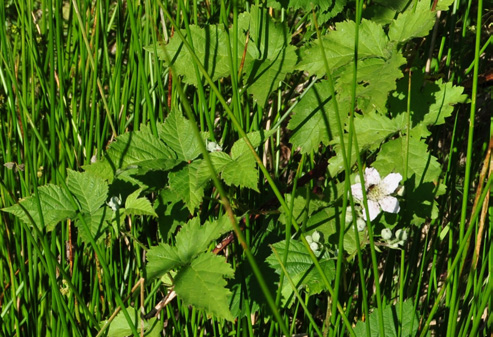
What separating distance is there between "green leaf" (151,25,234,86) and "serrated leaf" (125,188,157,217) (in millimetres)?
269

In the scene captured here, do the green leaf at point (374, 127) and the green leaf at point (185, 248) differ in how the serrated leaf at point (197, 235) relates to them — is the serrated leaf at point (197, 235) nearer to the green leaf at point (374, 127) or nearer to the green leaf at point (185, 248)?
the green leaf at point (185, 248)

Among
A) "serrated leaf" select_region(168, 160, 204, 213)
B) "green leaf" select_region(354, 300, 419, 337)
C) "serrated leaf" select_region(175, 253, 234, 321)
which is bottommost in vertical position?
"green leaf" select_region(354, 300, 419, 337)

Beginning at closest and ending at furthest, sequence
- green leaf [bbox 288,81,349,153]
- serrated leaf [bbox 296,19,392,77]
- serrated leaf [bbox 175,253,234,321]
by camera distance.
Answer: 1. serrated leaf [bbox 175,253,234,321]
2. serrated leaf [bbox 296,19,392,77]
3. green leaf [bbox 288,81,349,153]

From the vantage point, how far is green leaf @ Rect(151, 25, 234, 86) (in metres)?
1.13

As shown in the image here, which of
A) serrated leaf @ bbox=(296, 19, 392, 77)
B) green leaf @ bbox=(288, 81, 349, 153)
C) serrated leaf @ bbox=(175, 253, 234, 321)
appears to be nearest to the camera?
serrated leaf @ bbox=(175, 253, 234, 321)

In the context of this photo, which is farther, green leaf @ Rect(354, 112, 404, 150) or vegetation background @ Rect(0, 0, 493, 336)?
green leaf @ Rect(354, 112, 404, 150)

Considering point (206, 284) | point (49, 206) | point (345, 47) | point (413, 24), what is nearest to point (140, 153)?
point (49, 206)

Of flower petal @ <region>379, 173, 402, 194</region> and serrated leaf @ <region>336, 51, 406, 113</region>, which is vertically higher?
serrated leaf @ <region>336, 51, 406, 113</region>

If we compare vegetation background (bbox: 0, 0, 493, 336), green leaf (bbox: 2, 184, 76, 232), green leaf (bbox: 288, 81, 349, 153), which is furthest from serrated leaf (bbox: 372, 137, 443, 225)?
green leaf (bbox: 2, 184, 76, 232)

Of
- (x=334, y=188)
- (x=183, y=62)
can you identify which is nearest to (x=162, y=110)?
(x=183, y=62)

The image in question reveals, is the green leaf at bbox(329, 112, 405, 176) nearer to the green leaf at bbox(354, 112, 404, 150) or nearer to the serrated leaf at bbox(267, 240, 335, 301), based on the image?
the green leaf at bbox(354, 112, 404, 150)

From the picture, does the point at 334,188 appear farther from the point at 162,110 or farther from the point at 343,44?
the point at 162,110

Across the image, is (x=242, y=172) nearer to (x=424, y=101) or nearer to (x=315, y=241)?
(x=315, y=241)

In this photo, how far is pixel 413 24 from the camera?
952mm
